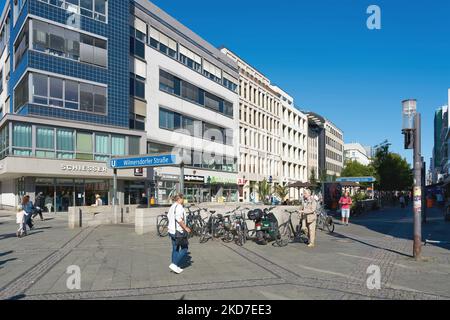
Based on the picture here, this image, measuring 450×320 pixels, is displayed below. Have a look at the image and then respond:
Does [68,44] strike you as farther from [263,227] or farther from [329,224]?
[263,227]

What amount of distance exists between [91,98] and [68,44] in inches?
166

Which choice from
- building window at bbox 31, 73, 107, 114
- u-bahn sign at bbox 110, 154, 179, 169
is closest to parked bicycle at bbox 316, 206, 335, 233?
u-bahn sign at bbox 110, 154, 179, 169

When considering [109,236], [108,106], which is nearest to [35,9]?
[108,106]

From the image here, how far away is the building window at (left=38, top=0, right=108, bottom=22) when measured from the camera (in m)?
31.4

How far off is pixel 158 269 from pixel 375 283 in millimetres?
4478

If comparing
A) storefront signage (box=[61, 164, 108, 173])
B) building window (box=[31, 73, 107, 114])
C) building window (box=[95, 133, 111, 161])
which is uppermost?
building window (box=[31, 73, 107, 114])

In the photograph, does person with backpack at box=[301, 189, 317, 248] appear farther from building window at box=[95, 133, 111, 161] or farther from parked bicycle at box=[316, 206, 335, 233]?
building window at box=[95, 133, 111, 161]

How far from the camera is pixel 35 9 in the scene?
98.0ft

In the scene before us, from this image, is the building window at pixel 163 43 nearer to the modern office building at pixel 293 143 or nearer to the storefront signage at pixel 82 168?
the storefront signage at pixel 82 168

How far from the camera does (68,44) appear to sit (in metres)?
31.8

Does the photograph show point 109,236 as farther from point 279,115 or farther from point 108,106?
point 279,115

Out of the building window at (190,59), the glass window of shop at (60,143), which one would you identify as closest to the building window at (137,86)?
the glass window of shop at (60,143)

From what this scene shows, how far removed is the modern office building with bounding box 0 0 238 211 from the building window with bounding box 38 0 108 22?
8 centimetres

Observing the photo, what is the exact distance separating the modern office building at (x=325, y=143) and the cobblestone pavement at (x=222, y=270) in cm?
6757
